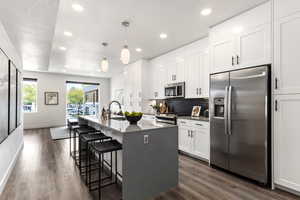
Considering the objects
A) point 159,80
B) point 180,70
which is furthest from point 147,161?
point 159,80

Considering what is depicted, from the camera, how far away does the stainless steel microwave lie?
14.4 ft

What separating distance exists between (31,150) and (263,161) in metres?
5.31

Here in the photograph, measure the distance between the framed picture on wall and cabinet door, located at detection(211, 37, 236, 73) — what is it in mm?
7966

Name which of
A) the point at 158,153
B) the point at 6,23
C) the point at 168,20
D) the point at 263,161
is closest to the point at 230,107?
the point at 263,161

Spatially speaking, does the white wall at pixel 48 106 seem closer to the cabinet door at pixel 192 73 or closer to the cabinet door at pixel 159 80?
the cabinet door at pixel 159 80

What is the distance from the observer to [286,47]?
2.26m

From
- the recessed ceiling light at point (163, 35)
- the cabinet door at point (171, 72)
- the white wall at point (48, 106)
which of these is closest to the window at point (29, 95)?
the white wall at point (48, 106)

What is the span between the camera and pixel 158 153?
2.25 meters

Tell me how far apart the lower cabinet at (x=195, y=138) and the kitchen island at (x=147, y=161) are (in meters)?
1.24

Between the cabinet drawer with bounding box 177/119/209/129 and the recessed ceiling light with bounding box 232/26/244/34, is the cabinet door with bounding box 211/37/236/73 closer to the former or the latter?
the recessed ceiling light with bounding box 232/26/244/34

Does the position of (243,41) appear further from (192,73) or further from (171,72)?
(171,72)

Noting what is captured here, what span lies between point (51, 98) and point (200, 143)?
7808 millimetres

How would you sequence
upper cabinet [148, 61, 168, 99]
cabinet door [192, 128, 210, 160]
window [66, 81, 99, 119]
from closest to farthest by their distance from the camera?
cabinet door [192, 128, 210, 160] < upper cabinet [148, 61, 168, 99] < window [66, 81, 99, 119]

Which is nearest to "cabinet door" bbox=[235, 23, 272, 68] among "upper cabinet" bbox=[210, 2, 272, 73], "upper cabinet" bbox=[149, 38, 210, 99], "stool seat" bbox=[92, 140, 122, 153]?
"upper cabinet" bbox=[210, 2, 272, 73]
